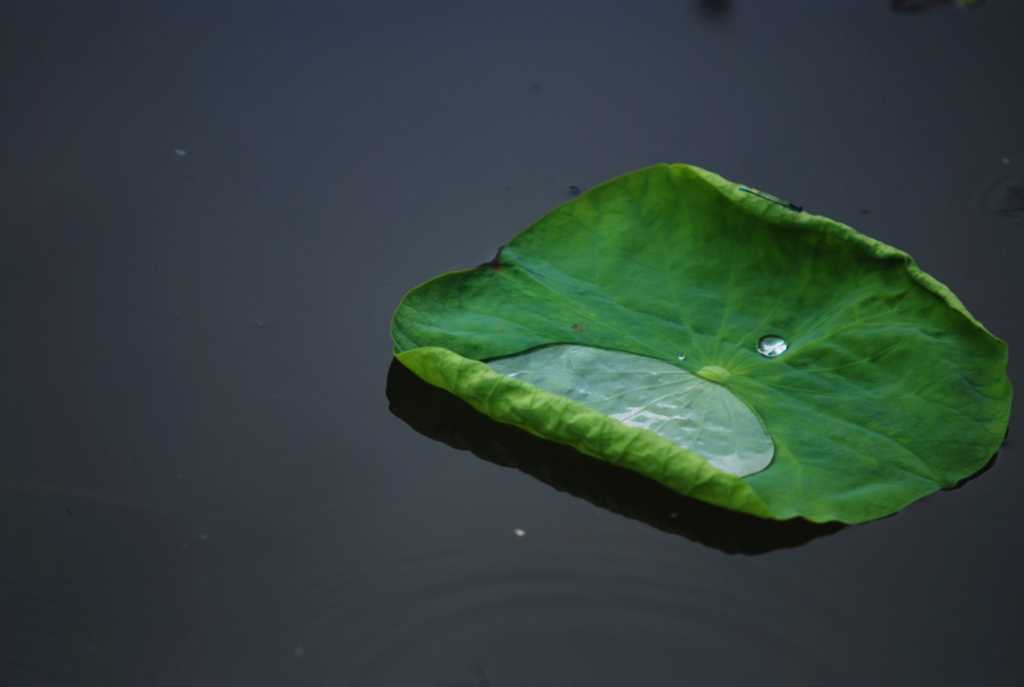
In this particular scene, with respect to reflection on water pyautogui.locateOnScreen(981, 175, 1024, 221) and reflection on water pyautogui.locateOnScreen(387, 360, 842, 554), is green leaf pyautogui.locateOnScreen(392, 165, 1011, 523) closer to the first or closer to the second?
reflection on water pyautogui.locateOnScreen(387, 360, 842, 554)

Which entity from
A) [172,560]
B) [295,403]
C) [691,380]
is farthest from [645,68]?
[172,560]

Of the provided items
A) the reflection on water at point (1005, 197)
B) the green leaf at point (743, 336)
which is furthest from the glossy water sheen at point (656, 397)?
the reflection on water at point (1005, 197)

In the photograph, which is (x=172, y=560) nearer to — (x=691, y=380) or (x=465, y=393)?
(x=465, y=393)

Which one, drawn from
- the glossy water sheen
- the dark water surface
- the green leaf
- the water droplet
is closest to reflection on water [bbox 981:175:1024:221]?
the dark water surface

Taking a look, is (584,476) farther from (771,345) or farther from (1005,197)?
(1005,197)

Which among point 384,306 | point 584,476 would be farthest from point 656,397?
point 384,306
